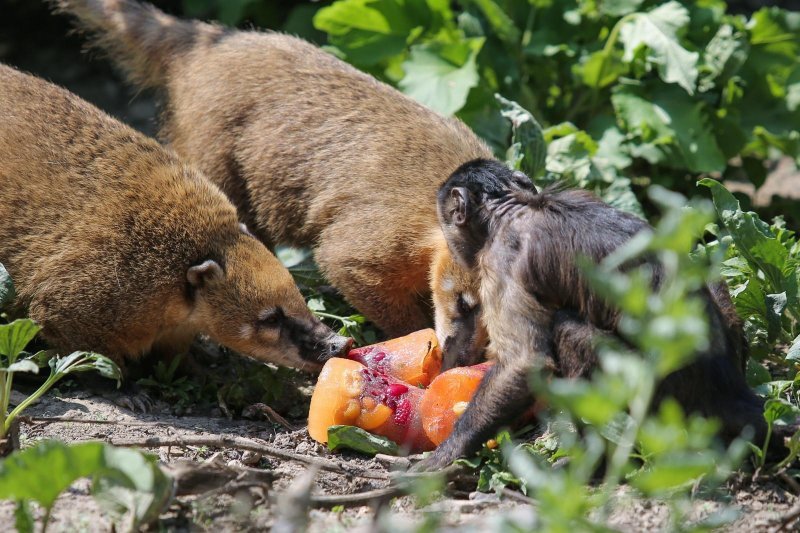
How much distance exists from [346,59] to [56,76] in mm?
4424

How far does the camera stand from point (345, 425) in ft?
16.2

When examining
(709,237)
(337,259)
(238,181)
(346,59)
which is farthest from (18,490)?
(709,237)

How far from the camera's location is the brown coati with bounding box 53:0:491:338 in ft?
20.4

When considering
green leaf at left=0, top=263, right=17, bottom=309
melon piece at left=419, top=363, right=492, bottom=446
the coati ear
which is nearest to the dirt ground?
melon piece at left=419, top=363, right=492, bottom=446

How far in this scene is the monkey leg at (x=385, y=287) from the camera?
619cm

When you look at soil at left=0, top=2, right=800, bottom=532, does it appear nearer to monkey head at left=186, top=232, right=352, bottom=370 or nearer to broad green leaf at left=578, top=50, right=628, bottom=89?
monkey head at left=186, top=232, right=352, bottom=370

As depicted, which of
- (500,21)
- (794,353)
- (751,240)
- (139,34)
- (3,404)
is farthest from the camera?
(500,21)

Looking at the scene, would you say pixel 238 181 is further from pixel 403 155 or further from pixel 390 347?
pixel 390 347

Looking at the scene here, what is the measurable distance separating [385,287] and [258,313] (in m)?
0.86

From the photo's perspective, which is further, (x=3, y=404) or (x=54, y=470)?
(x=3, y=404)

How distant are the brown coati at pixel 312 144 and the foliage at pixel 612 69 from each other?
560 mm

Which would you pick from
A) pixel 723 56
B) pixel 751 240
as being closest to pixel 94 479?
pixel 751 240

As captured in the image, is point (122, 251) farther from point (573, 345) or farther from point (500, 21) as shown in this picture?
point (500, 21)

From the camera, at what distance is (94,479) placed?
3.45 m
